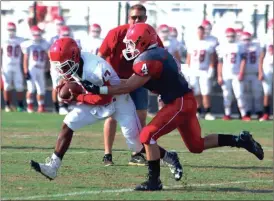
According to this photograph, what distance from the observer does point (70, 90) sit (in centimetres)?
884

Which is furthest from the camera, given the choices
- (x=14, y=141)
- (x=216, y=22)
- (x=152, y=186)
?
(x=216, y=22)

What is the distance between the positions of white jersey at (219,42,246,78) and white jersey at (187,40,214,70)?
283 millimetres

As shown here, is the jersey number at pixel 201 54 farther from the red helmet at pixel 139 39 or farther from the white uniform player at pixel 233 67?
the red helmet at pixel 139 39

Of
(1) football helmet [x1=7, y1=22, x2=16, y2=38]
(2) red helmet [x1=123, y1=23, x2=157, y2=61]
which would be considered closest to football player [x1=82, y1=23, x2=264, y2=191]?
(2) red helmet [x1=123, y1=23, x2=157, y2=61]

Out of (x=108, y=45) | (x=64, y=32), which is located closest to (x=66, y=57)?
(x=108, y=45)

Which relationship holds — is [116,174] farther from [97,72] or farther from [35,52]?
[35,52]

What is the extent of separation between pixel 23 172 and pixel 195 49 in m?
9.26

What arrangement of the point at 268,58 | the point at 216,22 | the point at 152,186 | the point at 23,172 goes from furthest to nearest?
the point at 216,22 → the point at 268,58 → the point at 23,172 → the point at 152,186

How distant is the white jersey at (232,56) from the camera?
1830 centimetres

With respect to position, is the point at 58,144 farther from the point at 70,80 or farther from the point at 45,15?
the point at 45,15

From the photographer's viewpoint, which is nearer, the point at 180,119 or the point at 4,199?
the point at 4,199

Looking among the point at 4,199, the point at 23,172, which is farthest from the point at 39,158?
the point at 4,199

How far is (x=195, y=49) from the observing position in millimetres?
18391

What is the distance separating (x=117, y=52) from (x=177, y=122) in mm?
1951
